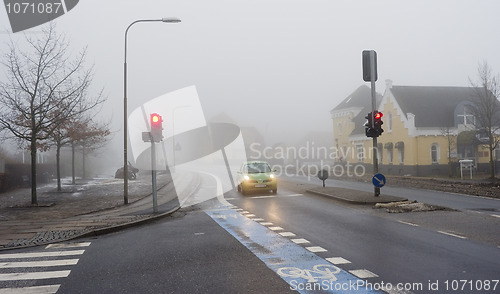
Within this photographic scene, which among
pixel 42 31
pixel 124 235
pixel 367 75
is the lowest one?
pixel 124 235

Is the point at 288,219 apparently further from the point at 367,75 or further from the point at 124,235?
the point at 367,75

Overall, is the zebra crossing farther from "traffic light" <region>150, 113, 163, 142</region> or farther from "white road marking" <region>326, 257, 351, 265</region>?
"traffic light" <region>150, 113, 163, 142</region>

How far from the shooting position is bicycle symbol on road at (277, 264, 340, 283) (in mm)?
6047

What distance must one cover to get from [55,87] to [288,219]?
12.1m

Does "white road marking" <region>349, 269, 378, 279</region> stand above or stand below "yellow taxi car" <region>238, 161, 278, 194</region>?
below

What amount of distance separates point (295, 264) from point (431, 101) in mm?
39338

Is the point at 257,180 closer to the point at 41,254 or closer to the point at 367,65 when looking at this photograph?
the point at 367,65

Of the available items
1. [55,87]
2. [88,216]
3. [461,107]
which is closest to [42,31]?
[55,87]

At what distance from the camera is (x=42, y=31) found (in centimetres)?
1817

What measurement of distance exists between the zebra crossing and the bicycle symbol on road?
134 inches

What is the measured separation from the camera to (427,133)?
37.6 m

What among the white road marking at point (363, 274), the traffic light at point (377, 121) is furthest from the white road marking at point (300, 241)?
the traffic light at point (377, 121)

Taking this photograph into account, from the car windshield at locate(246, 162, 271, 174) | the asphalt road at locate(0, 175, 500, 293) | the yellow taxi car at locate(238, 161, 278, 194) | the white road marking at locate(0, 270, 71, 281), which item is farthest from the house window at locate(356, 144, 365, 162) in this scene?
the white road marking at locate(0, 270, 71, 281)

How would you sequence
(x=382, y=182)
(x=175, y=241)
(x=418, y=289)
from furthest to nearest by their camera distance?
(x=382, y=182), (x=175, y=241), (x=418, y=289)
